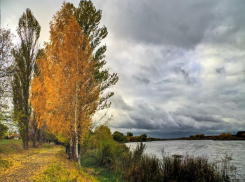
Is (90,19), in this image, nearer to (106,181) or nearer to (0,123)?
(0,123)

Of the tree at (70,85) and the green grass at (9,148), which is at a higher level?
the tree at (70,85)

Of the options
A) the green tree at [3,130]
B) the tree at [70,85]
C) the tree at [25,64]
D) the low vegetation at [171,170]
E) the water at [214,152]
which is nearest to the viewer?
the low vegetation at [171,170]

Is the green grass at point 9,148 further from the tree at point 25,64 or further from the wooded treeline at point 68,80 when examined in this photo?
the wooded treeline at point 68,80

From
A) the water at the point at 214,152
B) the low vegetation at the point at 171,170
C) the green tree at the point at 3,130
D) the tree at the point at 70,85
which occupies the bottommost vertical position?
the water at the point at 214,152

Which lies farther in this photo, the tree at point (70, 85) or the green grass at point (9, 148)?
the green grass at point (9, 148)

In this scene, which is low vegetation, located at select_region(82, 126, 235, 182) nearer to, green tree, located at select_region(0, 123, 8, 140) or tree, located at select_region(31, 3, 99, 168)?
tree, located at select_region(31, 3, 99, 168)

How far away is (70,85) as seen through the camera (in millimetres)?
12633

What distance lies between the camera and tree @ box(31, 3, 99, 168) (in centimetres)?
1244

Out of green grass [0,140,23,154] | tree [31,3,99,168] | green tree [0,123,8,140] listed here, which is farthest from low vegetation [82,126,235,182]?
green grass [0,140,23,154]

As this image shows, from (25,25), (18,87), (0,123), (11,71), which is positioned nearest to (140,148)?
(0,123)

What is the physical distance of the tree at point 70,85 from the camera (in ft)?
40.8

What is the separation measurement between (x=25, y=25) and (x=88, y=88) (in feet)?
68.3

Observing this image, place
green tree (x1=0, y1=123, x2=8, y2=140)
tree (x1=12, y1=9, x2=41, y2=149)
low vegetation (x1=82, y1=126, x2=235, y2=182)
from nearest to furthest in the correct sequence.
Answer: low vegetation (x1=82, y1=126, x2=235, y2=182) → green tree (x1=0, y1=123, x2=8, y2=140) → tree (x1=12, y1=9, x2=41, y2=149)

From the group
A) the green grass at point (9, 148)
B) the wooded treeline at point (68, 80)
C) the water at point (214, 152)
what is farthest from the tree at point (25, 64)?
the water at point (214, 152)
